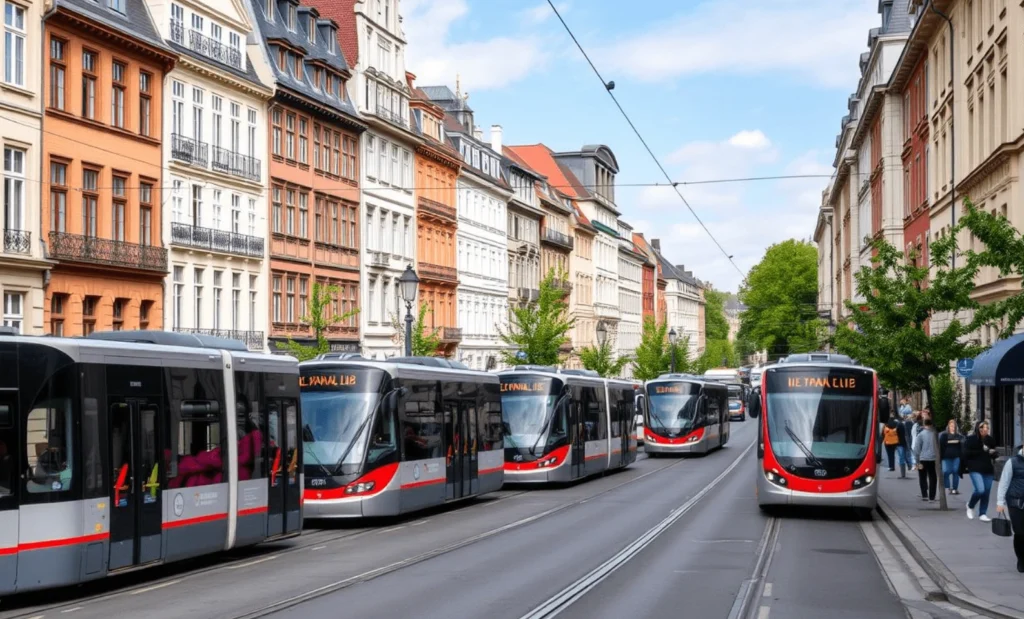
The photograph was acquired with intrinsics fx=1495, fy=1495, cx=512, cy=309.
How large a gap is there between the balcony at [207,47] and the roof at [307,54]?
2707 mm

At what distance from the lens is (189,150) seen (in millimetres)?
48156

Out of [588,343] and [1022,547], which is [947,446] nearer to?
[1022,547]

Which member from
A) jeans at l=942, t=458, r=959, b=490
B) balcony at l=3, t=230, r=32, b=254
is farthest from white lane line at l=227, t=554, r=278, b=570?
balcony at l=3, t=230, r=32, b=254

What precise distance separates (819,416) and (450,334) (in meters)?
51.1

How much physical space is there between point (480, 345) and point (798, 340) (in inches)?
1746

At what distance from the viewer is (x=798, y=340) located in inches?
4788

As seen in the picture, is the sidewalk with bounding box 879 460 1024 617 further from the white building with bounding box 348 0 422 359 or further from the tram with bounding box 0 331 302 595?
the white building with bounding box 348 0 422 359

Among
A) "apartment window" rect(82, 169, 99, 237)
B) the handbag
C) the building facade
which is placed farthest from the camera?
the building facade

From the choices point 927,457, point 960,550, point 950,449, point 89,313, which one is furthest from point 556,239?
point 960,550

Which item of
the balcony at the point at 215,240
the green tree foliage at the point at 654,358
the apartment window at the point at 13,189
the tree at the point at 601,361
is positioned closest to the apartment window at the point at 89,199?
the apartment window at the point at 13,189

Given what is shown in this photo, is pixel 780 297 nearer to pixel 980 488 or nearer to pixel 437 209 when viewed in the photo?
pixel 437 209

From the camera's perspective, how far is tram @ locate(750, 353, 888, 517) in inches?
1067

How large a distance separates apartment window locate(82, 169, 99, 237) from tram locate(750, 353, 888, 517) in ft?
71.7

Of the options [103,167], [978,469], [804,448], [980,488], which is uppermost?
[103,167]
